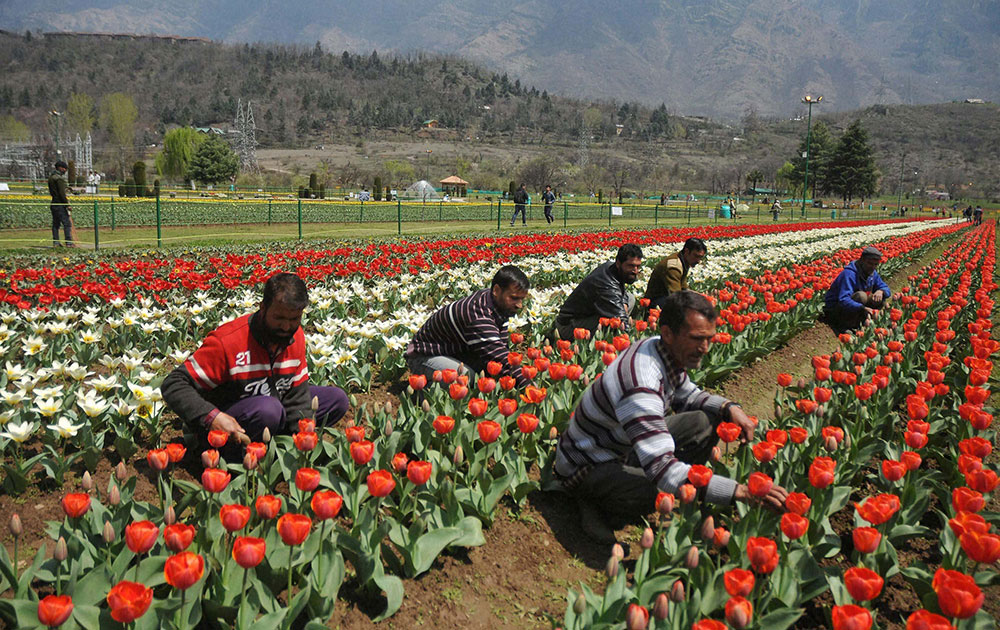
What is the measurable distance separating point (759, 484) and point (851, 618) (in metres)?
0.81

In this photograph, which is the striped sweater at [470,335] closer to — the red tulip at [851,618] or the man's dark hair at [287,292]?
the man's dark hair at [287,292]

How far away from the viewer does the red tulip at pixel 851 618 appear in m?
1.86

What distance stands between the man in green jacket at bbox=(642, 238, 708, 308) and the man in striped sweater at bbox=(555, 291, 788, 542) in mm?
3370

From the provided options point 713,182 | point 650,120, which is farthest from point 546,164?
point 650,120

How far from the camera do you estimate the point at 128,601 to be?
1863 millimetres

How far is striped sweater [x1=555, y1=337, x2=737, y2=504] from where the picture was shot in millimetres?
2941

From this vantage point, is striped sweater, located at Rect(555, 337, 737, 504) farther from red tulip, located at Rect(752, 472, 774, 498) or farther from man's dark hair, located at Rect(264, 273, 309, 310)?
man's dark hair, located at Rect(264, 273, 309, 310)

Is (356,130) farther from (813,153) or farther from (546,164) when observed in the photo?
(813,153)

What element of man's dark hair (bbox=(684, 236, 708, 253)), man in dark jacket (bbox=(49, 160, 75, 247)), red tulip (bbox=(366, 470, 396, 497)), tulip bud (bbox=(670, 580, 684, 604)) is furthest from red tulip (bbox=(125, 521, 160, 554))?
man in dark jacket (bbox=(49, 160, 75, 247))

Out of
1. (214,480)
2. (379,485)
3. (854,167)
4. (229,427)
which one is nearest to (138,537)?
(214,480)

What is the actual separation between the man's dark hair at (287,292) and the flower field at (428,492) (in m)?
0.65

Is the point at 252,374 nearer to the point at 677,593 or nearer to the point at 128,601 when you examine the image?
the point at 128,601

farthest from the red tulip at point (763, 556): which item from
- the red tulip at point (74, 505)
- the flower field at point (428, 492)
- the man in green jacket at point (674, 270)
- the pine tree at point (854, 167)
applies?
the pine tree at point (854, 167)

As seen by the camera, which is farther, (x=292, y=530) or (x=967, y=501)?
(x=967, y=501)
